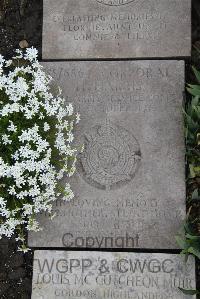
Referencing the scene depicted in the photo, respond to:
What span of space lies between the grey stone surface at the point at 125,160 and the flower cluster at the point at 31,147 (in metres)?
0.13

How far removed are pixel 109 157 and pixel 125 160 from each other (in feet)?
0.42

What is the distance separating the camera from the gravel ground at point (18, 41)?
4.34 m

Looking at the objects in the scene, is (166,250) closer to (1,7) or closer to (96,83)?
(96,83)

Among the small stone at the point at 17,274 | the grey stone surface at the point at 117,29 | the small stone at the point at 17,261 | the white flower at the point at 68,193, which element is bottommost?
the small stone at the point at 17,274

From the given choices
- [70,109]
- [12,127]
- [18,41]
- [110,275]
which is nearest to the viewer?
[12,127]

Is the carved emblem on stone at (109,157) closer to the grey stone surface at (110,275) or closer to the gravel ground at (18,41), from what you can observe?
the grey stone surface at (110,275)

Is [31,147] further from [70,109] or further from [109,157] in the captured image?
[109,157]

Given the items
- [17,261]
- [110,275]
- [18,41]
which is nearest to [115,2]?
[18,41]

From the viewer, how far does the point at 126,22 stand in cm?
429

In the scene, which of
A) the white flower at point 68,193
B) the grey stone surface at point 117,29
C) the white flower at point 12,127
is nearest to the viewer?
the white flower at point 12,127

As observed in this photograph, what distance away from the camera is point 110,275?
396cm

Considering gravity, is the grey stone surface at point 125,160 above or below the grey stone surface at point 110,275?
above

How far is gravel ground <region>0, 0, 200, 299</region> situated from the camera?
434cm

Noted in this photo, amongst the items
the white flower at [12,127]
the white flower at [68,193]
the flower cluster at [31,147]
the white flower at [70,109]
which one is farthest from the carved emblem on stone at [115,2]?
Answer: the white flower at [68,193]
